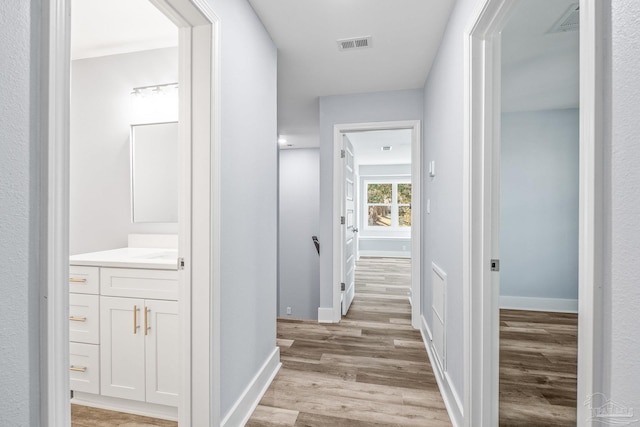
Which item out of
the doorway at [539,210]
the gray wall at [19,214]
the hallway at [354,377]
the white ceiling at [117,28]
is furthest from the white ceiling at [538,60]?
the hallway at [354,377]

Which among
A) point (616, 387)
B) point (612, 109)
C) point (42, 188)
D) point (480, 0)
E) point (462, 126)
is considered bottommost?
point (616, 387)

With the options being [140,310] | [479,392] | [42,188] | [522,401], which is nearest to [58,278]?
[42,188]

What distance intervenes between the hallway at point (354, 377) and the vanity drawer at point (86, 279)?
1.21 metres

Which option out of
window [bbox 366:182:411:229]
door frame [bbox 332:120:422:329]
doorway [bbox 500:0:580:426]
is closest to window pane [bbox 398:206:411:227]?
window [bbox 366:182:411:229]

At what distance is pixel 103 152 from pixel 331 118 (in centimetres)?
212

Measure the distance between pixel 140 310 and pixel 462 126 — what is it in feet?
6.79

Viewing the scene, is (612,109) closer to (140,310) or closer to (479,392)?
(479,392)

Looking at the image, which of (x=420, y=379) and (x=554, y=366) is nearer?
(x=420, y=379)

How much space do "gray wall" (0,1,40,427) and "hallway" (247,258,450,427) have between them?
1.34 m

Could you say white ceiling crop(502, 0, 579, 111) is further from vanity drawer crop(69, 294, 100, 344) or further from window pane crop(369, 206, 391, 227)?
window pane crop(369, 206, 391, 227)

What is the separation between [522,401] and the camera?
1.94 metres

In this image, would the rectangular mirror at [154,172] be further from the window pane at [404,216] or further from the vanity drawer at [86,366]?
the window pane at [404,216]

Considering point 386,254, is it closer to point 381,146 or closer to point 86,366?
point 381,146

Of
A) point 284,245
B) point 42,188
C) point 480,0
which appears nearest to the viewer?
point 42,188
